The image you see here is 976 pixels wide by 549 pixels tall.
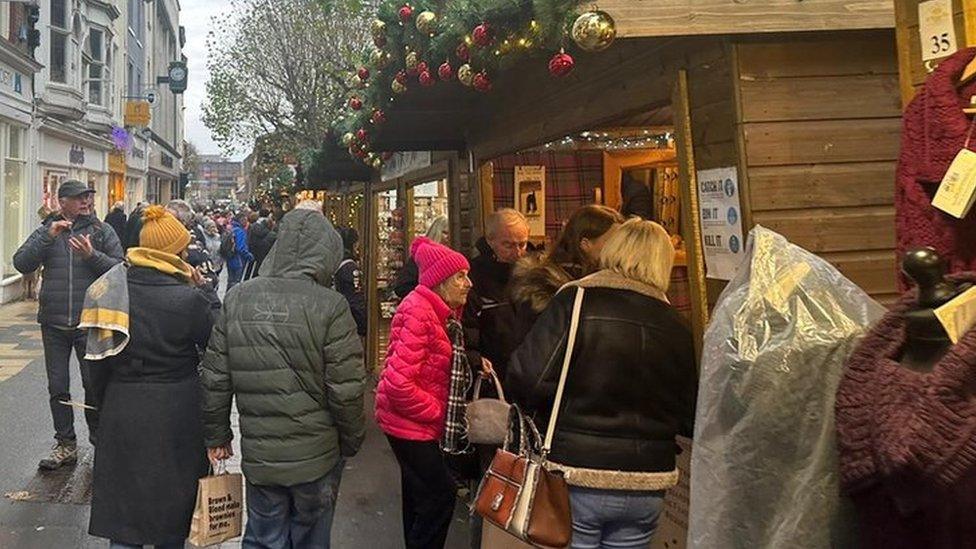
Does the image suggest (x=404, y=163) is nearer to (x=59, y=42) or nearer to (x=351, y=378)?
(x=351, y=378)

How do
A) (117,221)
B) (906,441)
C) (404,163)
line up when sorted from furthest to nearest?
(117,221), (404,163), (906,441)

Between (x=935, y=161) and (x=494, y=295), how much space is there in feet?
9.51

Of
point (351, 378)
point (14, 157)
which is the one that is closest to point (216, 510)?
point (351, 378)

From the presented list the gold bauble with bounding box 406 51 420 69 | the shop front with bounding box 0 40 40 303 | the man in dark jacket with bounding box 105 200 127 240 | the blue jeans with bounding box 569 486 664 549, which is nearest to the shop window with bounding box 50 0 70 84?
the shop front with bounding box 0 40 40 303

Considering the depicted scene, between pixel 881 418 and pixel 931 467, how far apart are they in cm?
14

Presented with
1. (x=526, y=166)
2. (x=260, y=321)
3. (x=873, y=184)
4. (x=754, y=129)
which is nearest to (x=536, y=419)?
(x=260, y=321)

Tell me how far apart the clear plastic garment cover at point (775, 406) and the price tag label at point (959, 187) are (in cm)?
25

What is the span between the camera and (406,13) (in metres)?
4.07

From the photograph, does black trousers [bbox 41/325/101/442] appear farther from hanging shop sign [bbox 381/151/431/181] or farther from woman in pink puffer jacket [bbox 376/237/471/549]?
hanging shop sign [bbox 381/151/431/181]

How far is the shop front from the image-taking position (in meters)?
15.3

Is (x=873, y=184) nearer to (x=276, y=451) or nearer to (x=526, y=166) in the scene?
(x=276, y=451)

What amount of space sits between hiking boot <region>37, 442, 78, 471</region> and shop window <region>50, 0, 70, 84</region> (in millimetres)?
16472

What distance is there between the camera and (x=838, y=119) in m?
3.29

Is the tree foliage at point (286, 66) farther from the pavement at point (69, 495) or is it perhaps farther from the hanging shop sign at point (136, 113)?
the pavement at point (69, 495)
